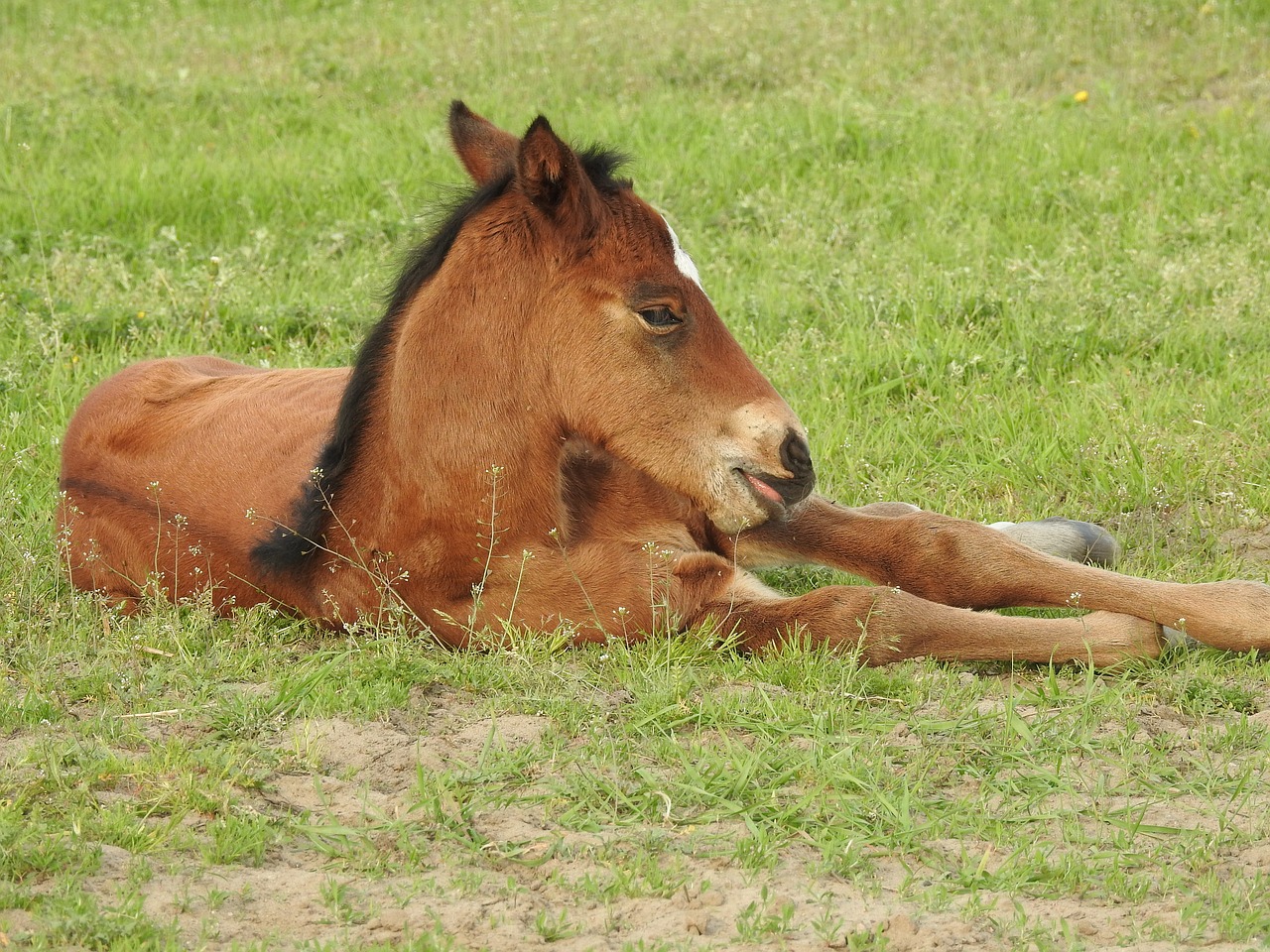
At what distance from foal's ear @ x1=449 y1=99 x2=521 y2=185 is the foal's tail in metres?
2.29

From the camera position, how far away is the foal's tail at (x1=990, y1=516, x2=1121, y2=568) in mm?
5398

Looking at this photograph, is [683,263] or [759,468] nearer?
[759,468]


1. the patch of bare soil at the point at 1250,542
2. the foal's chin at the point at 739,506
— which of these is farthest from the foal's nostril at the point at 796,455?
the patch of bare soil at the point at 1250,542

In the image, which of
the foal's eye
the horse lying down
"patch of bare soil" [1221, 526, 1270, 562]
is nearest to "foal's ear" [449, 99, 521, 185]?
the horse lying down

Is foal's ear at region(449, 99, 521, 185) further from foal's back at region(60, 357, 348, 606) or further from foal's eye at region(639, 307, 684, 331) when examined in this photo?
foal's back at region(60, 357, 348, 606)

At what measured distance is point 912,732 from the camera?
4148 millimetres

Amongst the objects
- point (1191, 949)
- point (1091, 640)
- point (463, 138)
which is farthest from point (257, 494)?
point (1191, 949)

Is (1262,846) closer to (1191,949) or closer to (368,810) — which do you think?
(1191,949)

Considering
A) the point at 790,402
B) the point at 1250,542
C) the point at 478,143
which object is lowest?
the point at 1250,542

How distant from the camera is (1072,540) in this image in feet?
17.8

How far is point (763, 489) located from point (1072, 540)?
63.5 inches

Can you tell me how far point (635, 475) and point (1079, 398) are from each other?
2751 mm

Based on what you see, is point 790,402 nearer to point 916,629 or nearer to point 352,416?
point 916,629

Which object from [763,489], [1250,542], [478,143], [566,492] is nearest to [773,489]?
[763,489]
